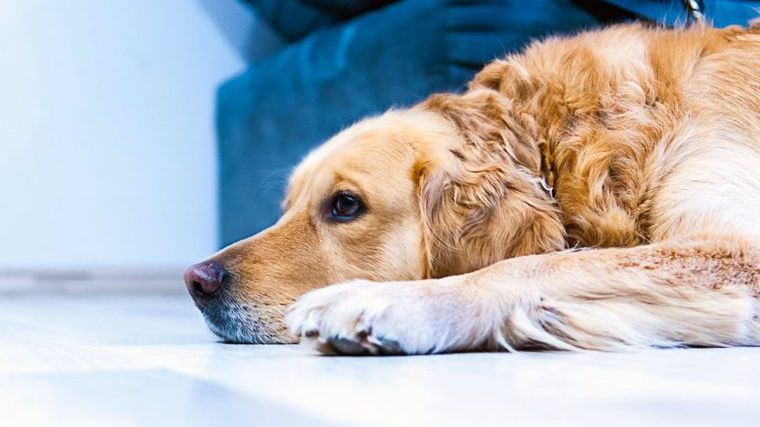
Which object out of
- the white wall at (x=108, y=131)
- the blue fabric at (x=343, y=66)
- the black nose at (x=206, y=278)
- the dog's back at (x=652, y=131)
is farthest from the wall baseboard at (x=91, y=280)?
the dog's back at (x=652, y=131)

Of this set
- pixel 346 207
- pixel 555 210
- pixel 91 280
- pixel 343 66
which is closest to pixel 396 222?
pixel 346 207

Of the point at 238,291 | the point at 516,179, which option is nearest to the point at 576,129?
the point at 516,179

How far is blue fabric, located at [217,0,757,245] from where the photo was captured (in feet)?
7.94

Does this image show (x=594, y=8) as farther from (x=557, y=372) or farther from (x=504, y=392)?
(x=504, y=392)

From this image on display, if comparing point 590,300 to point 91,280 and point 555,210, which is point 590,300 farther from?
point 91,280

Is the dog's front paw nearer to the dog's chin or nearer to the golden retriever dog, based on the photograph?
the golden retriever dog

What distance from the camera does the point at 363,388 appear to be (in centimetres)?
94

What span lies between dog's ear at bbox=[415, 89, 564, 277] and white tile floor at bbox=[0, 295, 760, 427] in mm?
325

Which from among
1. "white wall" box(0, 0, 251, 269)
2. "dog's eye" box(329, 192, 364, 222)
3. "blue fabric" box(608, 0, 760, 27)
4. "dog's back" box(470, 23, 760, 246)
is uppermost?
"blue fabric" box(608, 0, 760, 27)

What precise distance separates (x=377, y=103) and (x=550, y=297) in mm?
1468

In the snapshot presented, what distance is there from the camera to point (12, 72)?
371cm

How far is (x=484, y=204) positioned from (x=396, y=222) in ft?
0.49

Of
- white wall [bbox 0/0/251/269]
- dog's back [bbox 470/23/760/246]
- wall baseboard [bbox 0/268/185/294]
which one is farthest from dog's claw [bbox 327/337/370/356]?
white wall [bbox 0/0/251/269]

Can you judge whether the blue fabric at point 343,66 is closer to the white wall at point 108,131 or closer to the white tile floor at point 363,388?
the white wall at point 108,131
